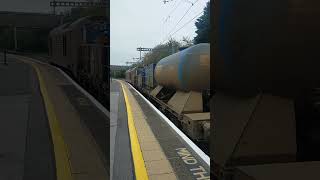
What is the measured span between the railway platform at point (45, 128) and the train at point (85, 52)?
0.28 feet

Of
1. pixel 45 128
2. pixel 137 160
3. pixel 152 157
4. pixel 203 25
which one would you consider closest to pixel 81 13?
pixel 45 128

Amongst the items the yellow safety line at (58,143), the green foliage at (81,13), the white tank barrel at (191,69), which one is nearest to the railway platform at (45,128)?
the yellow safety line at (58,143)

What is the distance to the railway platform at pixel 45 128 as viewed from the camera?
149cm

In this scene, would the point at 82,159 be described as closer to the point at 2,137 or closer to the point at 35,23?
the point at 2,137

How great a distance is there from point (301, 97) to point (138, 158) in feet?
6.17

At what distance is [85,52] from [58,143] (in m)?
0.48

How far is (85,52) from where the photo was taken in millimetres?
1812

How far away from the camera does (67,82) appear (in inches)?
68.4

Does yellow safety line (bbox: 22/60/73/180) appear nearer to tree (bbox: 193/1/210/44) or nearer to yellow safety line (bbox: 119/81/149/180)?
tree (bbox: 193/1/210/44)

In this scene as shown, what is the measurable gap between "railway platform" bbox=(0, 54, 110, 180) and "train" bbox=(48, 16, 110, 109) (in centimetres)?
9

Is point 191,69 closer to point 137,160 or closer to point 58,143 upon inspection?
point 137,160

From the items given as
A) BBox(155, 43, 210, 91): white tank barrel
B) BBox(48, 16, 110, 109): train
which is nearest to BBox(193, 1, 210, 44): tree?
BBox(48, 16, 110, 109): train

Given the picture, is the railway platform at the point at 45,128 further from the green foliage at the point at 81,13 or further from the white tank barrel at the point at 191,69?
the white tank barrel at the point at 191,69

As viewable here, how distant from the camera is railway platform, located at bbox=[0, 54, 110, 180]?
1.49 metres
